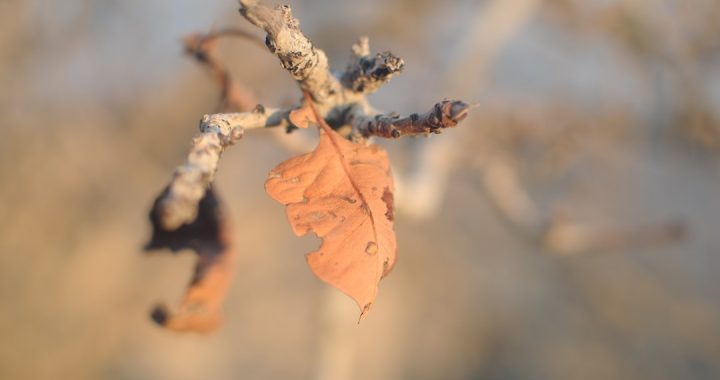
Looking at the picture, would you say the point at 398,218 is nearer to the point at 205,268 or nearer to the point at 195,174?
the point at 205,268

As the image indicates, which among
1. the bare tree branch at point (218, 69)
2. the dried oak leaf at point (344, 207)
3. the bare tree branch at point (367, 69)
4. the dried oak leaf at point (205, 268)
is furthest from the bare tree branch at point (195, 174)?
the bare tree branch at point (218, 69)

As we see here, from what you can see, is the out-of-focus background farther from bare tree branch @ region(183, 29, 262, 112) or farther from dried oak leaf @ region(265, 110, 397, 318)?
dried oak leaf @ region(265, 110, 397, 318)

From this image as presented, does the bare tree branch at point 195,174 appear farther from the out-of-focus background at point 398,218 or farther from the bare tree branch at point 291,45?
the out-of-focus background at point 398,218

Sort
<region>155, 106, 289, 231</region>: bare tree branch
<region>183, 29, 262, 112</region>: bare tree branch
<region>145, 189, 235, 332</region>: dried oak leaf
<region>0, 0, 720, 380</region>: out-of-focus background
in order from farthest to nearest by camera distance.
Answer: <region>0, 0, 720, 380</region>: out-of-focus background → <region>183, 29, 262, 112</region>: bare tree branch → <region>145, 189, 235, 332</region>: dried oak leaf → <region>155, 106, 289, 231</region>: bare tree branch

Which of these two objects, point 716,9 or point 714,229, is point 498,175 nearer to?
point 716,9

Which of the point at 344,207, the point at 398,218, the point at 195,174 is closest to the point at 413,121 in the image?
the point at 344,207

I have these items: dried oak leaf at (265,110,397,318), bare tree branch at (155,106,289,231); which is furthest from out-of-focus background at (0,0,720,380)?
bare tree branch at (155,106,289,231)

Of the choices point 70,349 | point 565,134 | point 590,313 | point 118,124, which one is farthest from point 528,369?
point 118,124
